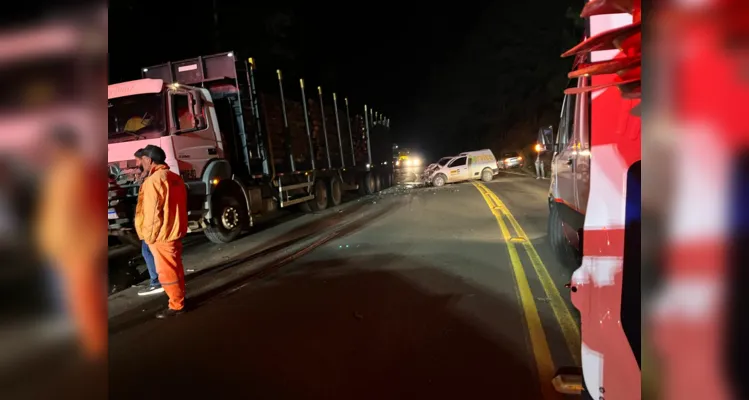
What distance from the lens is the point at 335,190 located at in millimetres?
15141

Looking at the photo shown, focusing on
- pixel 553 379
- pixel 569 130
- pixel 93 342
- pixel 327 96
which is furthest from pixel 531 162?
pixel 93 342

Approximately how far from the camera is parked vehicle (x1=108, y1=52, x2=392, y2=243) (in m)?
7.74

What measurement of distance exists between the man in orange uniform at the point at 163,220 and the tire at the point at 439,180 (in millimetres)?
18489

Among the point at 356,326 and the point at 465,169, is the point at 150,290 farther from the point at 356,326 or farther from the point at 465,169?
the point at 465,169

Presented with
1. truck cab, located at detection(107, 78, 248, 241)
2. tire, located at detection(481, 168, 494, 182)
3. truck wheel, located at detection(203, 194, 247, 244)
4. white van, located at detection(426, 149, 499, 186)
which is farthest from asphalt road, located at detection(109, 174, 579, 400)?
tire, located at detection(481, 168, 494, 182)

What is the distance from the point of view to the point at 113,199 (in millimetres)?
6855

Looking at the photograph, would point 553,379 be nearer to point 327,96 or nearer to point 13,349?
point 13,349

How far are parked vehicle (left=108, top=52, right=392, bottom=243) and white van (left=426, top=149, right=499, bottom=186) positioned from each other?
877cm

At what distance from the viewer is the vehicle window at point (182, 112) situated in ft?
26.0

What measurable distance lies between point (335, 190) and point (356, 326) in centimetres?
1107

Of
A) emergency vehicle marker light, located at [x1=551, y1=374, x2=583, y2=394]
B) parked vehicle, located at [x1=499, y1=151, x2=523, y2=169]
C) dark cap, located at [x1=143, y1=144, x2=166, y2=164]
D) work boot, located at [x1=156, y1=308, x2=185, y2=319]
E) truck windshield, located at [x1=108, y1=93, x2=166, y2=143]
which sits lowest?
parked vehicle, located at [x1=499, y1=151, x2=523, y2=169]

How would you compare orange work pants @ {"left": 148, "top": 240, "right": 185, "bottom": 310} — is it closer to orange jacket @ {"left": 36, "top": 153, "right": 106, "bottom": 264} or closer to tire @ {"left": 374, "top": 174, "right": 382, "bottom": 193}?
orange jacket @ {"left": 36, "top": 153, "right": 106, "bottom": 264}

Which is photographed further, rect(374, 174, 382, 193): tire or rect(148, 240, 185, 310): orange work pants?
rect(374, 174, 382, 193): tire

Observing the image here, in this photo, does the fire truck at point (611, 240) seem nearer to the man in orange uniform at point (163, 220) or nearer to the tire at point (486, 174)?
the man in orange uniform at point (163, 220)
